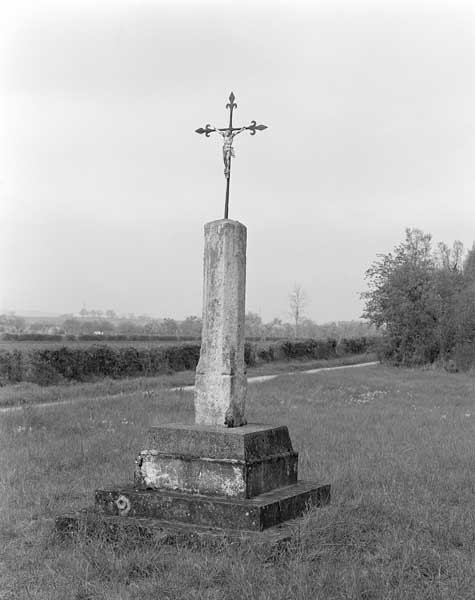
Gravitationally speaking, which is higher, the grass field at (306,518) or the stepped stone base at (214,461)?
the stepped stone base at (214,461)

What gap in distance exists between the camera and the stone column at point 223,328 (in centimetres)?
652

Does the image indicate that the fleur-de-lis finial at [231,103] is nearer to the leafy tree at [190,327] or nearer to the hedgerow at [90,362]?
the hedgerow at [90,362]

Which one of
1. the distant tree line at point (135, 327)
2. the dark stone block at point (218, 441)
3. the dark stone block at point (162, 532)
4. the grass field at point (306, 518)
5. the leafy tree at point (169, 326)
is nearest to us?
the grass field at point (306, 518)

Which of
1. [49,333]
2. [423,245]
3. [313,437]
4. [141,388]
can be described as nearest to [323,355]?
[423,245]

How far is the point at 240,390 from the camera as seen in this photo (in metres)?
6.65

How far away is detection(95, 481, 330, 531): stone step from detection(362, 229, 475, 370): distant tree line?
83.4 feet

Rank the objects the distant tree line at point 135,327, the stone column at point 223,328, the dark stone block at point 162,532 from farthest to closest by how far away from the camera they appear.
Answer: the distant tree line at point 135,327 → the stone column at point 223,328 → the dark stone block at point 162,532

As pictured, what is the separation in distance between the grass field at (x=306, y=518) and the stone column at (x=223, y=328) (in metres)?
1.25

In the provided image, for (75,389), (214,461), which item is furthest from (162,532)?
(75,389)

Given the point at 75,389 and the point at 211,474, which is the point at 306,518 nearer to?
the point at 211,474

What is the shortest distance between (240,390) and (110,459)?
3.21 m

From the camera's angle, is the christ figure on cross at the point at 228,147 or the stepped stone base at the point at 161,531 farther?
the christ figure on cross at the point at 228,147

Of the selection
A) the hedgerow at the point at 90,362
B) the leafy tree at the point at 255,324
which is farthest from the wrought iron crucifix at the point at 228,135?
the leafy tree at the point at 255,324

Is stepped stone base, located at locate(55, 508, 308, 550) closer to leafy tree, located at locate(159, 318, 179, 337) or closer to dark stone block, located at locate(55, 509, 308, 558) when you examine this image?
dark stone block, located at locate(55, 509, 308, 558)
